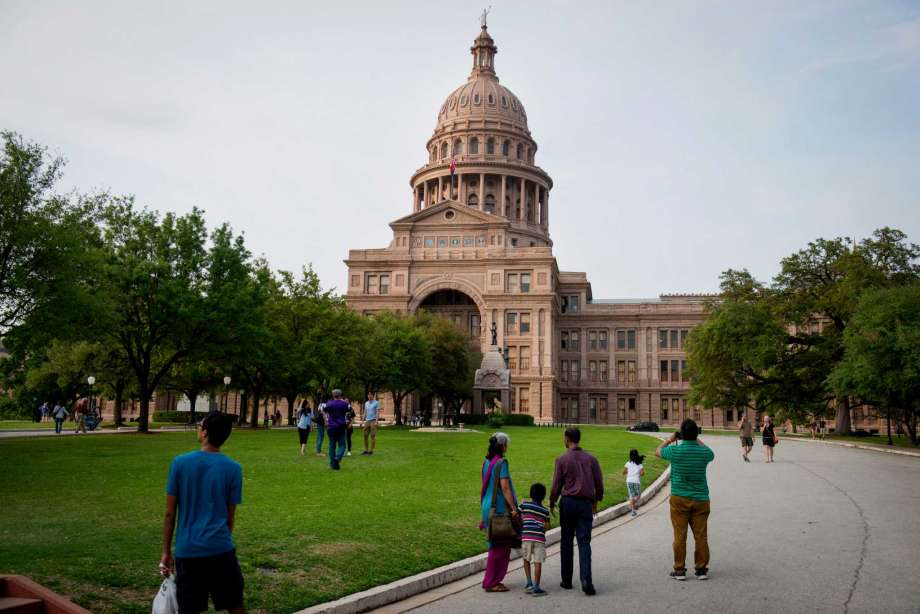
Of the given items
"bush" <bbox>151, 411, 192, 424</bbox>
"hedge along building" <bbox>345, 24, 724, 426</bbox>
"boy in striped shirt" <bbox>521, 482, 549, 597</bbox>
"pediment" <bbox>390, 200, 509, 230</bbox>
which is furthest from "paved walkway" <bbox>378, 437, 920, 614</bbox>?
"bush" <bbox>151, 411, 192, 424</bbox>

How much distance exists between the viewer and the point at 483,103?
11856 centimetres

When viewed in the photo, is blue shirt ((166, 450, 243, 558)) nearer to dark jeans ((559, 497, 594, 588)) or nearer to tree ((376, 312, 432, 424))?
dark jeans ((559, 497, 594, 588))

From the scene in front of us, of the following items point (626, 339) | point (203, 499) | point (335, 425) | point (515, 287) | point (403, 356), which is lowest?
point (203, 499)

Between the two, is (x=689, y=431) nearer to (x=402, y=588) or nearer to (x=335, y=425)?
(x=402, y=588)

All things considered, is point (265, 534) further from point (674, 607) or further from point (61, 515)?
point (674, 607)

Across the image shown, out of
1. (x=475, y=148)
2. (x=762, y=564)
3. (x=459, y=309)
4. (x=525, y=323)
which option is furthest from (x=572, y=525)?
(x=475, y=148)

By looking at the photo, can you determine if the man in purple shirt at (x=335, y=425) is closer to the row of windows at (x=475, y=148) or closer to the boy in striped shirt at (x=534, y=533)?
the boy in striped shirt at (x=534, y=533)

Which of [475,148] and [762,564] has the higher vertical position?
[475,148]

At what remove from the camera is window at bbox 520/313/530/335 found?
91.8 metres

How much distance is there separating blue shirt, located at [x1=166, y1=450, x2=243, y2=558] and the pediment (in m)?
88.7

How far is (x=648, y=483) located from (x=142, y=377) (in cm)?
3095

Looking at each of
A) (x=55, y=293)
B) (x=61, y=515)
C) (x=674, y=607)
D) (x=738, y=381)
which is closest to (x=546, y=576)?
(x=674, y=607)

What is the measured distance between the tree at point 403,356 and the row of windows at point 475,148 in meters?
53.3

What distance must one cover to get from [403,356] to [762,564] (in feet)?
174
